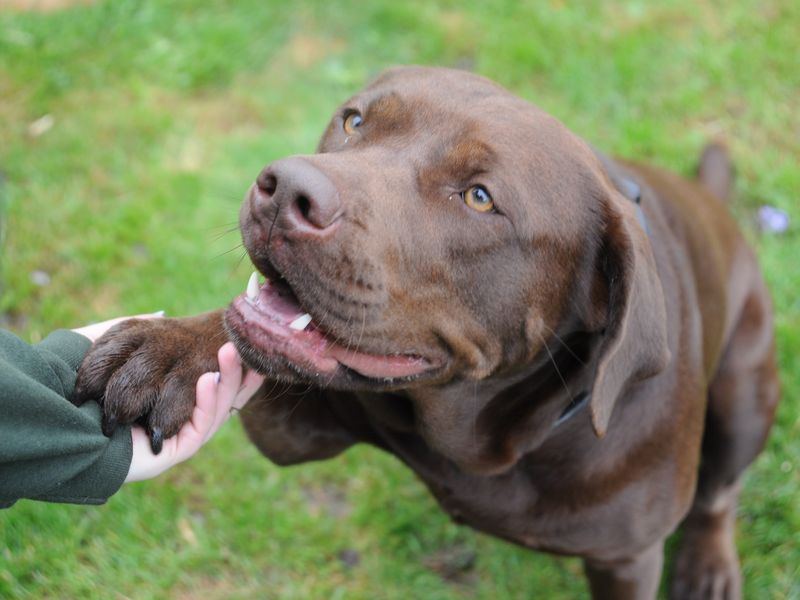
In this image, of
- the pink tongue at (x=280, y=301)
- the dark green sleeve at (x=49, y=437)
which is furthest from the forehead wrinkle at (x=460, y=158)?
the dark green sleeve at (x=49, y=437)

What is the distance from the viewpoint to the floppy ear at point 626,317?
2342 mm

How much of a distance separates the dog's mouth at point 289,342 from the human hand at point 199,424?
0.19 meters

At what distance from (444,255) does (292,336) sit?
17.6 inches

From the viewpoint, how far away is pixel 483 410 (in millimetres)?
2775

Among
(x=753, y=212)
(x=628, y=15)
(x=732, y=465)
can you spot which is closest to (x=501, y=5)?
(x=628, y=15)

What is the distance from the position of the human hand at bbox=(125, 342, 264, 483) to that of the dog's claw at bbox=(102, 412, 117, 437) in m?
0.09

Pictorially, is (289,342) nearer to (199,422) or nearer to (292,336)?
(292,336)

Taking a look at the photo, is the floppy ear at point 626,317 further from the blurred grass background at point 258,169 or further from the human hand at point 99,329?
the blurred grass background at point 258,169

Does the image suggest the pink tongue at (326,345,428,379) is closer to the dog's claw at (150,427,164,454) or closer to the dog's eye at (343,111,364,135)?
the dog's claw at (150,427,164,454)

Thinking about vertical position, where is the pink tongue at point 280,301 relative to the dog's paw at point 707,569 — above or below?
above

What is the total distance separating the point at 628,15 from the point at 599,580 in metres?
3.85

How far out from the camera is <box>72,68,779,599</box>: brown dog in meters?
2.24

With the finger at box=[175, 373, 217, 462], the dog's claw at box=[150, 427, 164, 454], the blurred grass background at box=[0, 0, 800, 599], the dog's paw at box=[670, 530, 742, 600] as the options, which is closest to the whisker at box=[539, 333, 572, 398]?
the finger at box=[175, 373, 217, 462]

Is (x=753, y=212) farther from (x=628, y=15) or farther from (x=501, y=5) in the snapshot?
(x=501, y=5)
